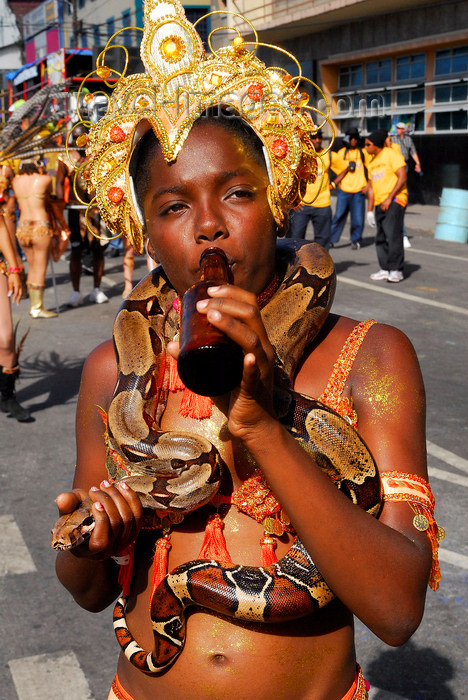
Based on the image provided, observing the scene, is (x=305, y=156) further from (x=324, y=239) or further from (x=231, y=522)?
(x=324, y=239)

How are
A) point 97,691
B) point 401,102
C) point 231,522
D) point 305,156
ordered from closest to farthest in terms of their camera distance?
1. point 231,522
2. point 305,156
3. point 97,691
4. point 401,102

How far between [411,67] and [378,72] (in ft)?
5.46

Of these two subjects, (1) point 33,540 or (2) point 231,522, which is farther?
(1) point 33,540

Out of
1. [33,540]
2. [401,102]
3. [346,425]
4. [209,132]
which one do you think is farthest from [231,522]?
[401,102]

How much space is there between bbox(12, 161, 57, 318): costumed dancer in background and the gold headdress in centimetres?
974

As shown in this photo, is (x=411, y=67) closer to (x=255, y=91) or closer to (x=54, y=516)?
(x=54, y=516)

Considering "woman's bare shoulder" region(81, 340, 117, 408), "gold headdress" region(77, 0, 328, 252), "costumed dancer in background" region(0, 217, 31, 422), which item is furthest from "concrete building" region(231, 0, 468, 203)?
"woman's bare shoulder" region(81, 340, 117, 408)

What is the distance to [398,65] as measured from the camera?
23859 mm

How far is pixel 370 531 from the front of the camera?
5.29 ft

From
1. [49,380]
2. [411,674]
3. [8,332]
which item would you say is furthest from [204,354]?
[49,380]

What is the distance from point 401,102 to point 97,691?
23.1 meters

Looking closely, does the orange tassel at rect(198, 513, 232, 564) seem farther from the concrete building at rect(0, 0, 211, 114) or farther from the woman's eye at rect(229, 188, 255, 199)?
the concrete building at rect(0, 0, 211, 114)

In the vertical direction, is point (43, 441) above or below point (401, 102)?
below

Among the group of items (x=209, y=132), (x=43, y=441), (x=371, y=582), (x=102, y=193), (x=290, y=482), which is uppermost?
(x=209, y=132)
